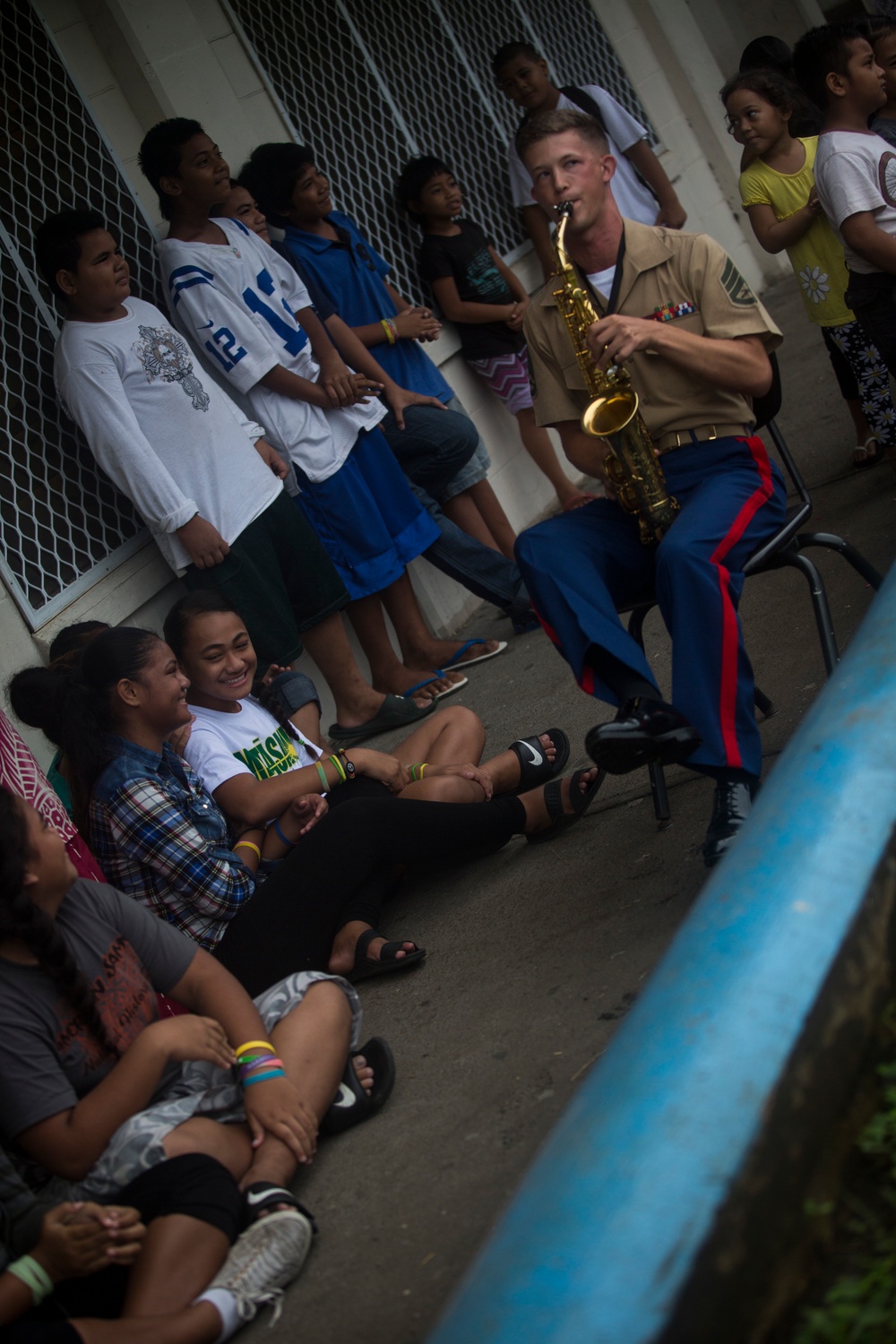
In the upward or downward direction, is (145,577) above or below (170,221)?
below

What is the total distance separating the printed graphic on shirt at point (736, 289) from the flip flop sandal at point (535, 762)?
144 cm

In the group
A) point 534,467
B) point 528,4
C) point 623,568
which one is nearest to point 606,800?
point 623,568

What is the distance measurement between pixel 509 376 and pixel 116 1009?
489 centimetres

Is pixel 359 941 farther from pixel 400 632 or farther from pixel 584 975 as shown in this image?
pixel 400 632

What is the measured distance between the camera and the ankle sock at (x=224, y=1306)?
2.20 m

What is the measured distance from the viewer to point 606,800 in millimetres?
3953

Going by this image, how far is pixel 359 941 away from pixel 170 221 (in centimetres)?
317

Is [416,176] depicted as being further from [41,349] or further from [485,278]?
[41,349]

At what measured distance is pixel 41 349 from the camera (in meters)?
4.88

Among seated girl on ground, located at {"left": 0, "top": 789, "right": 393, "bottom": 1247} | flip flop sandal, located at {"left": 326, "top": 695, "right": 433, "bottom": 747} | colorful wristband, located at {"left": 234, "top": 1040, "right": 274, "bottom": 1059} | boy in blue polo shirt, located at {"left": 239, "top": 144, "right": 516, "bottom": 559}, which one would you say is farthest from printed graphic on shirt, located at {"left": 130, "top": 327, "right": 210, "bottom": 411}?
colorful wristband, located at {"left": 234, "top": 1040, "right": 274, "bottom": 1059}

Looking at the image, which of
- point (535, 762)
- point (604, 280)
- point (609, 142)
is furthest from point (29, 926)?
point (609, 142)

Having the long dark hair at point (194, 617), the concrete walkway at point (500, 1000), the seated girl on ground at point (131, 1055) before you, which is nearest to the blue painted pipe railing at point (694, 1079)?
the concrete walkway at point (500, 1000)

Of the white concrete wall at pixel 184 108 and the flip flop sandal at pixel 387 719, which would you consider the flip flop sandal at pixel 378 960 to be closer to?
the white concrete wall at pixel 184 108

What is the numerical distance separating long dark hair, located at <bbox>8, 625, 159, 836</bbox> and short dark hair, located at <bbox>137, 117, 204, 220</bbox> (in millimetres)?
2346
